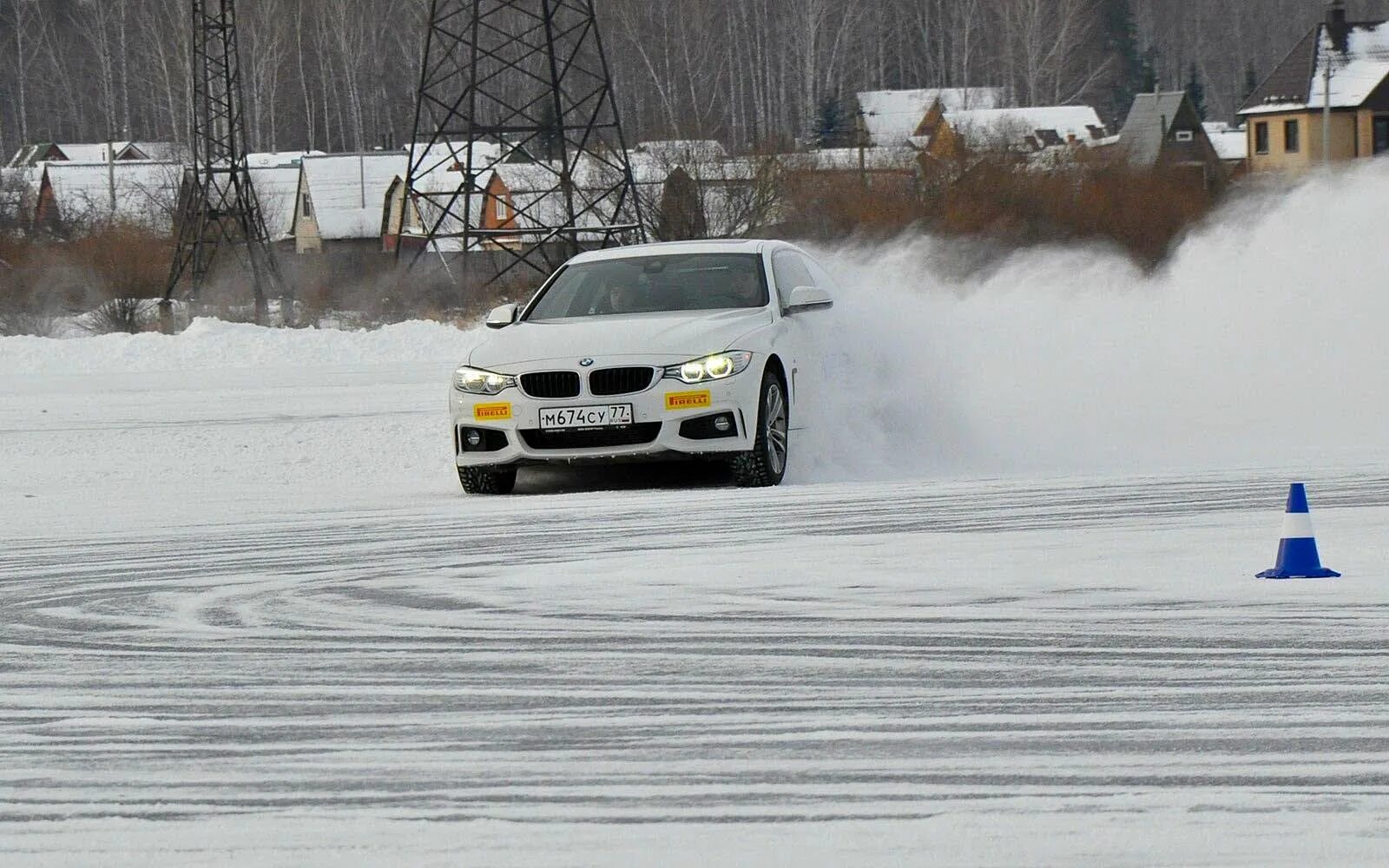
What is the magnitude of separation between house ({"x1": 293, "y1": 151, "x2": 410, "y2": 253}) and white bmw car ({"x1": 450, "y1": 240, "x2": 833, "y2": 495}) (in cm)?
6367

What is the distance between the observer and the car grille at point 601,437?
33.9 feet

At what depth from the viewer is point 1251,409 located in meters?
14.4

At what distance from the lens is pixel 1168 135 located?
70.7 m

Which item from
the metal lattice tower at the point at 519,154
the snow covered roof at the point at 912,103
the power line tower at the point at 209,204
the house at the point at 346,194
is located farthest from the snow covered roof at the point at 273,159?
the power line tower at the point at 209,204

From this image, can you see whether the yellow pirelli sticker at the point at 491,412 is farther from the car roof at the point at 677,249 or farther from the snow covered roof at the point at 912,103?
the snow covered roof at the point at 912,103

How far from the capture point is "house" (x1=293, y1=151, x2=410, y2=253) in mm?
73875

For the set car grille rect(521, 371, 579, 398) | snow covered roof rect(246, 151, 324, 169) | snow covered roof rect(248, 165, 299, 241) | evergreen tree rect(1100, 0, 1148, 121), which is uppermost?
evergreen tree rect(1100, 0, 1148, 121)

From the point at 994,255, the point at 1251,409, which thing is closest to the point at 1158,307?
the point at 1251,409

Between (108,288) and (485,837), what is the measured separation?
35182 mm

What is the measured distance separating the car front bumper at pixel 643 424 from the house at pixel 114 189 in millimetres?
58034

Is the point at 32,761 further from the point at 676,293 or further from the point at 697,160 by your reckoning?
the point at 697,160

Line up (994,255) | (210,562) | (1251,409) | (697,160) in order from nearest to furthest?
1. (210,562)
2. (1251,409)
3. (994,255)
4. (697,160)

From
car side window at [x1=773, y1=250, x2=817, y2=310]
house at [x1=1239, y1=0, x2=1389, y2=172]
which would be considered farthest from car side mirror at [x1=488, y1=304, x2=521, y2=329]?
house at [x1=1239, y1=0, x2=1389, y2=172]

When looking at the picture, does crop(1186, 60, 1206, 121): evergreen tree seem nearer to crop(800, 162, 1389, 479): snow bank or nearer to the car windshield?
crop(800, 162, 1389, 479): snow bank
